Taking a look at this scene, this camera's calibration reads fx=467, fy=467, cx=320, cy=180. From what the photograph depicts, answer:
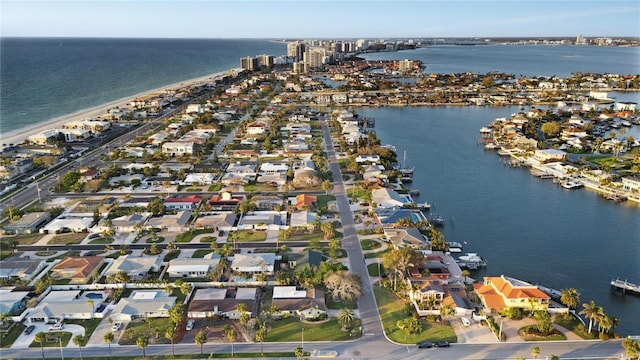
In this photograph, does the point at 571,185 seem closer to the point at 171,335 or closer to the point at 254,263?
the point at 254,263

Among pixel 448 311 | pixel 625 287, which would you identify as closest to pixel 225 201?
pixel 448 311

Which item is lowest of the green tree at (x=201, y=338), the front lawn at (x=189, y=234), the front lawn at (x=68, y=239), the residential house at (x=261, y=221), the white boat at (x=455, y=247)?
the white boat at (x=455, y=247)

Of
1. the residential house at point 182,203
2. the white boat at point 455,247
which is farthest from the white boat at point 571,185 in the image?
the residential house at point 182,203

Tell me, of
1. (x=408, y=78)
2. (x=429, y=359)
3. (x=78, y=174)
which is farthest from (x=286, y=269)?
(x=408, y=78)

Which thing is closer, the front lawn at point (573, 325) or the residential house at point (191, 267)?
the front lawn at point (573, 325)

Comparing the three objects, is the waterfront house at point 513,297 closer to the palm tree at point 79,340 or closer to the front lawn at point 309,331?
the front lawn at point 309,331

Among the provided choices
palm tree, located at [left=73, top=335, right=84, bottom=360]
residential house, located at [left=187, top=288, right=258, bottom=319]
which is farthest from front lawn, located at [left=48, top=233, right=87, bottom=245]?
residential house, located at [left=187, top=288, right=258, bottom=319]

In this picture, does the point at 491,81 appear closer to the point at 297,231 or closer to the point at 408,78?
the point at 408,78
